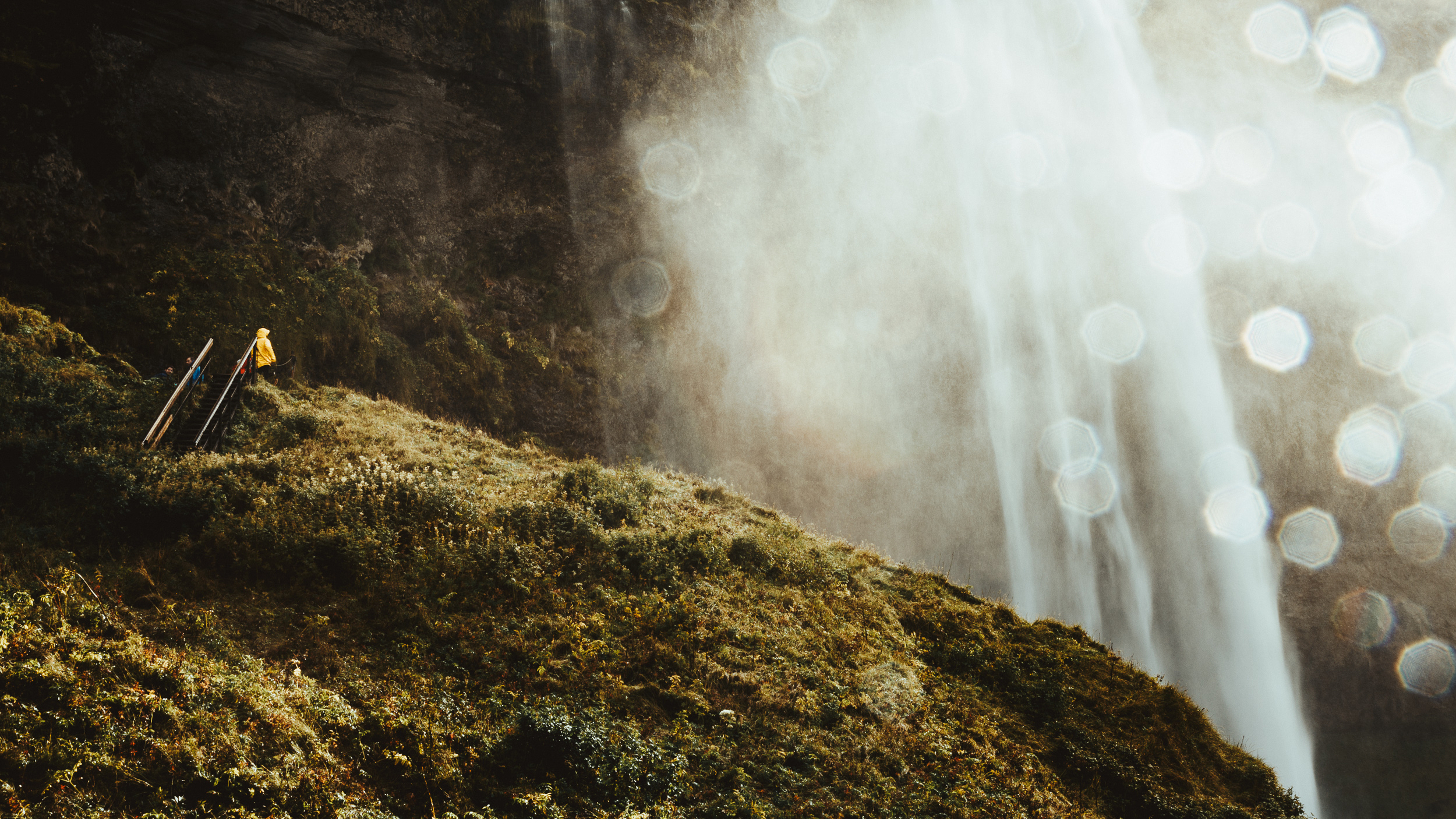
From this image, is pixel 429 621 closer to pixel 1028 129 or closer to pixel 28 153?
pixel 28 153

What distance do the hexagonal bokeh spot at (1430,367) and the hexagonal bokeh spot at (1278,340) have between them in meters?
7.16

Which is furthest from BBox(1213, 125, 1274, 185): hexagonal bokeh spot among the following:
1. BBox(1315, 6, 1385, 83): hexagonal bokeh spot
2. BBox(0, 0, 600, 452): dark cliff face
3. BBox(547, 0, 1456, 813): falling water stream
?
BBox(0, 0, 600, 452): dark cliff face

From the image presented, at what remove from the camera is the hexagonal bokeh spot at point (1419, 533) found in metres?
37.4

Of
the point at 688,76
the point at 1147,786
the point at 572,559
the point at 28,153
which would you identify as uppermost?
the point at 688,76

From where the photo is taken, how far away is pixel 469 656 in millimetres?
7531

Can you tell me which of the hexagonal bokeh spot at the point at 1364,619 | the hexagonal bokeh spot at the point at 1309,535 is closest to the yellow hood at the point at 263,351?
the hexagonal bokeh spot at the point at 1309,535

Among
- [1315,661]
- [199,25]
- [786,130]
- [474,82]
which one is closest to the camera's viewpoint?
[199,25]

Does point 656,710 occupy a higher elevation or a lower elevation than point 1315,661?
lower

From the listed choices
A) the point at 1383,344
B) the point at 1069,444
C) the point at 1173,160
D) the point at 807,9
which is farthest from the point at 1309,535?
the point at 807,9

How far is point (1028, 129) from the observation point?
131ft

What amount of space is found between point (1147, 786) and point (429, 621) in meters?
9.46

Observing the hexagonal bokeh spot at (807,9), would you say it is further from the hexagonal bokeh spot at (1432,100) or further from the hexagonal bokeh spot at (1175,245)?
the hexagonal bokeh spot at (1432,100)

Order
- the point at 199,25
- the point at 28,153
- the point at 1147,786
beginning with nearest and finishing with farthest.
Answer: the point at 1147,786
the point at 28,153
the point at 199,25

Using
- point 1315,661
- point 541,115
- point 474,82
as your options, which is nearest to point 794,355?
point 541,115
